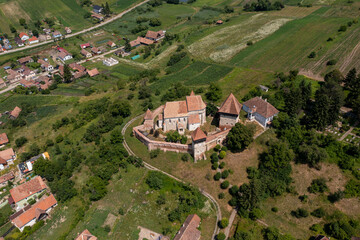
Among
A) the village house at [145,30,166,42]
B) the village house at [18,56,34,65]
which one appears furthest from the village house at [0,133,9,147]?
the village house at [145,30,166,42]

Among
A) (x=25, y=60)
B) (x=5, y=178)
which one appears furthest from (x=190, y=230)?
(x=25, y=60)

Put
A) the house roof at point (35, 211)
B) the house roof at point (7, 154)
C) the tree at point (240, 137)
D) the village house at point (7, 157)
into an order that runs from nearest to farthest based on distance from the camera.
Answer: the house roof at point (35, 211) → the tree at point (240, 137) → the village house at point (7, 157) → the house roof at point (7, 154)

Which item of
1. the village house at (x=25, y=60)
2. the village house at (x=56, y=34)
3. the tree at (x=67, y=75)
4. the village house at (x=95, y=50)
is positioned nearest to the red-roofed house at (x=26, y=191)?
the tree at (x=67, y=75)

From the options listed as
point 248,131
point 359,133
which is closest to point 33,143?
point 248,131

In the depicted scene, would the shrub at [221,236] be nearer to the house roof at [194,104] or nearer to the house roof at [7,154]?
the house roof at [194,104]

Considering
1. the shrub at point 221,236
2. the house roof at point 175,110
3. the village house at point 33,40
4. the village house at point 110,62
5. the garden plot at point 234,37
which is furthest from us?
the village house at point 33,40

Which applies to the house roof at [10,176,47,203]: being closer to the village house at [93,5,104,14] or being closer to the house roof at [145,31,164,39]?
the house roof at [145,31,164,39]
